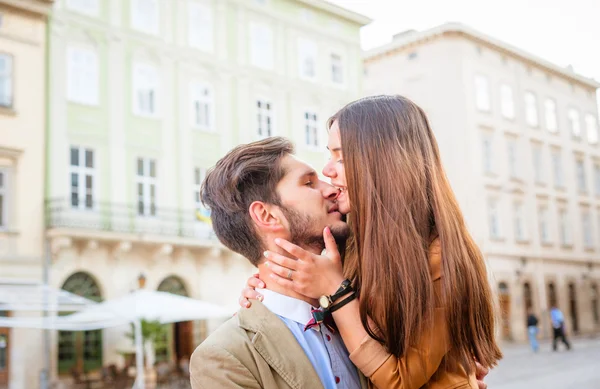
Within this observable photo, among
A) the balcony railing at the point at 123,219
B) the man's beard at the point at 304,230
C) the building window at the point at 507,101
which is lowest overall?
the man's beard at the point at 304,230

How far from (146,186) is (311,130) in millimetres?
6989

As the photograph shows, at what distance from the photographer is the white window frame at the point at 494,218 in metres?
32.5

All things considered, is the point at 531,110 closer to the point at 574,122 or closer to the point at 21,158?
the point at 574,122

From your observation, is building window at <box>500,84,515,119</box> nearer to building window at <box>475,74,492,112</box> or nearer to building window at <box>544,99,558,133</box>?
building window at <box>475,74,492,112</box>

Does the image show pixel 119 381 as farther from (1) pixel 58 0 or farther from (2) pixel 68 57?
(1) pixel 58 0

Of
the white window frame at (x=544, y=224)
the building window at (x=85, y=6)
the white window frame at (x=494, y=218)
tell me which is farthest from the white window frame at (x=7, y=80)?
the white window frame at (x=544, y=224)

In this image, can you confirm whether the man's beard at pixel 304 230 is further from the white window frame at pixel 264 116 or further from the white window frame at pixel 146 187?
the white window frame at pixel 264 116

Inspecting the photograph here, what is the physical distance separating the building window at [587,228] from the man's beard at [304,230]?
39.0 metres

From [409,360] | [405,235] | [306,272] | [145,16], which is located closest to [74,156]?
[145,16]

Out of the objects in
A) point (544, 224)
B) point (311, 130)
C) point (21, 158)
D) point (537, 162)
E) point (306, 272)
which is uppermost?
point (537, 162)

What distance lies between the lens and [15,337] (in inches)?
671

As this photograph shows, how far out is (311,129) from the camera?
2500 cm

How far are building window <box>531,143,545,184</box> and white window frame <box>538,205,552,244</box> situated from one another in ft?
4.50

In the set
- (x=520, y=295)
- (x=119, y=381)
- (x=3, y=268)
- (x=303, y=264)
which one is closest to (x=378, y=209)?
(x=303, y=264)
